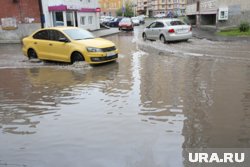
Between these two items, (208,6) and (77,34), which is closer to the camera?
(77,34)

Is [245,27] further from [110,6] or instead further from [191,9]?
[110,6]

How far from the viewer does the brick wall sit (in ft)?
89.5

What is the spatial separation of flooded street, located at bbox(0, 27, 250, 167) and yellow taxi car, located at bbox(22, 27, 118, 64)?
0.81 meters

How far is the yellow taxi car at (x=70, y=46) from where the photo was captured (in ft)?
38.7

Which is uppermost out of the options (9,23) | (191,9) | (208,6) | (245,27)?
(191,9)

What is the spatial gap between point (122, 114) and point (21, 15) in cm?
2377

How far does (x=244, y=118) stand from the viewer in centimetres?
586

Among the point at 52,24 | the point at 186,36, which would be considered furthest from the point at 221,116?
the point at 52,24

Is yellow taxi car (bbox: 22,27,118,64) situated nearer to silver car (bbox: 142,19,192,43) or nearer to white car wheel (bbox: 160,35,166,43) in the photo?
silver car (bbox: 142,19,192,43)

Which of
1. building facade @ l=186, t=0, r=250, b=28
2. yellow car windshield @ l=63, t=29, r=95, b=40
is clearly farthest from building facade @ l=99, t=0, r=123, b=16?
yellow car windshield @ l=63, t=29, r=95, b=40

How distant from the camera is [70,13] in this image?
32.7m

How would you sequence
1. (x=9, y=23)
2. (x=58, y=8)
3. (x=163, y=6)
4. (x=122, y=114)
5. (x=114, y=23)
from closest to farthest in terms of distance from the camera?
1. (x=122, y=114)
2. (x=9, y=23)
3. (x=58, y=8)
4. (x=114, y=23)
5. (x=163, y=6)

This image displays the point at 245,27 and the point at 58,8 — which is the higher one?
the point at 58,8

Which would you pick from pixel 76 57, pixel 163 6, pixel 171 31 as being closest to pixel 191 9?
pixel 171 31
